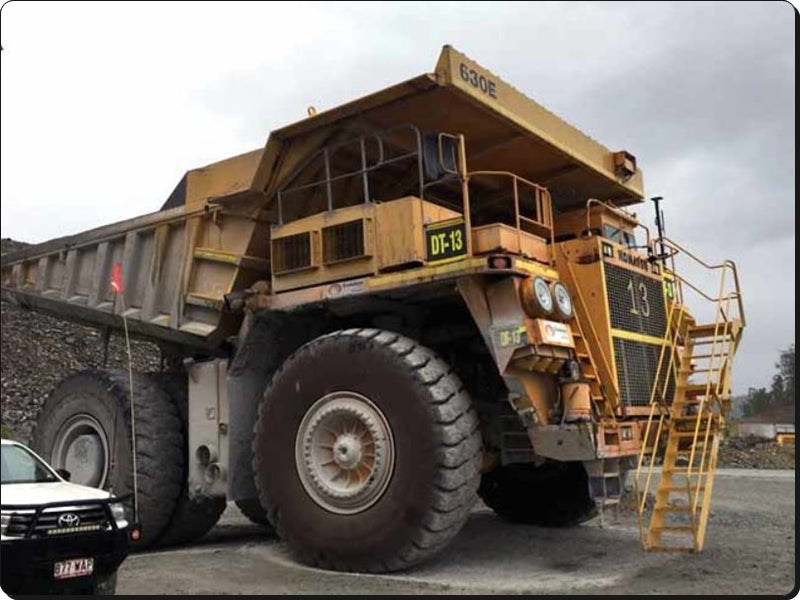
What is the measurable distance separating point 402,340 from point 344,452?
40.9 inches

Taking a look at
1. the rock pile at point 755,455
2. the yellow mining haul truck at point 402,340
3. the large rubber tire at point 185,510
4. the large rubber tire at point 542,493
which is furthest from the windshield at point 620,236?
the rock pile at point 755,455

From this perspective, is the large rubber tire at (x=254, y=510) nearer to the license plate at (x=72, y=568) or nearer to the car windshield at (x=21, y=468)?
the car windshield at (x=21, y=468)

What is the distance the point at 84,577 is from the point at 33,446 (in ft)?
15.7

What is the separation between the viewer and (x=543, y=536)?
8.95 m

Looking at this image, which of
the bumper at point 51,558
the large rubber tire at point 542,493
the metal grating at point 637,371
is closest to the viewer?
the bumper at point 51,558

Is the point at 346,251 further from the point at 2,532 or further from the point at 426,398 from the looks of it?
the point at 2,532

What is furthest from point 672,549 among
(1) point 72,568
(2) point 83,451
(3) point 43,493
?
(2) point 83,451

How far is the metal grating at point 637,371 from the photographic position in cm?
753

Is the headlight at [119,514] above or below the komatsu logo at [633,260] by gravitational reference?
below

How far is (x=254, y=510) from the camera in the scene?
9.66 m

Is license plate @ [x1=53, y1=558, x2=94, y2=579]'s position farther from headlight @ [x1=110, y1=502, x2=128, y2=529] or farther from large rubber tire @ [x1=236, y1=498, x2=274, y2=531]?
large rubber tire @ [x1=236, y1=498, x2=274, y2=531]

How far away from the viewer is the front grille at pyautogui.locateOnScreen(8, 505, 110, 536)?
18.4ft

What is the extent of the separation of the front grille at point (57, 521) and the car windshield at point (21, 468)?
97 centimetres

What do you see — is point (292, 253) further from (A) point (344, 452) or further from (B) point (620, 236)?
(B) point (620, 236)
